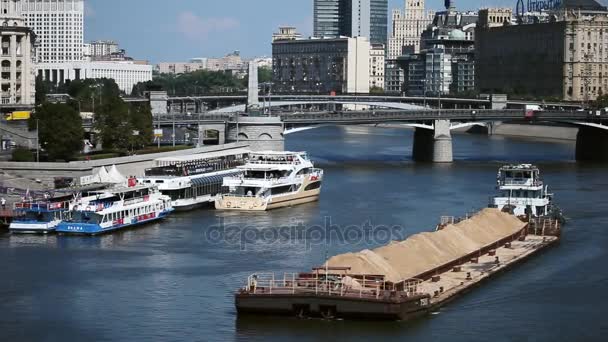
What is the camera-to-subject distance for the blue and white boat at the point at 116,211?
50438 millimetres

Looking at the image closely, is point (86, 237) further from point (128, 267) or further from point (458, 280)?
point (458, 280)

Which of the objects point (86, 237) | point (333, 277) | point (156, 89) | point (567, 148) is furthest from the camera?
point (156, 89)

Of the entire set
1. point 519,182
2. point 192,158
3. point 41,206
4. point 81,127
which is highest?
point 81,127

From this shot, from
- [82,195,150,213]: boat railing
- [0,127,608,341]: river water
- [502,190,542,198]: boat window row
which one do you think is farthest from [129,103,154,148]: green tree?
[502,190,542,198]: boat window row

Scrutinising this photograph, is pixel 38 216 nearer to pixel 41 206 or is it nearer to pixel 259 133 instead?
pixel 41 206

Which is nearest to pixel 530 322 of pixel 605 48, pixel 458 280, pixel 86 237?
pixel 458 280

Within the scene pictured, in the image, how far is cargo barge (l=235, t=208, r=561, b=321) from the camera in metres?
34.7

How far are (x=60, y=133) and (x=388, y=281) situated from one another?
3260cm

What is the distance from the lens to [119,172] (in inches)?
2443

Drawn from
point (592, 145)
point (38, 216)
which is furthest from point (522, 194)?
point (592, 145)

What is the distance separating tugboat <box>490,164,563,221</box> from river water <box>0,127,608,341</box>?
3.86 ft

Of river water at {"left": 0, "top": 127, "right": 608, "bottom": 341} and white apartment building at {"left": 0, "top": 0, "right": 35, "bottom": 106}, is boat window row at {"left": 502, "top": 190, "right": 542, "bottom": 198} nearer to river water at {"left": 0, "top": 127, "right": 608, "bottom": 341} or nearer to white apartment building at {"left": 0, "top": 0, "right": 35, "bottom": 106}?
river water at {"left": 0, "top": 127, "right": 608, "bottom": 341}

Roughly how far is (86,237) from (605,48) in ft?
383

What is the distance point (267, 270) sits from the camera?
137 ft
